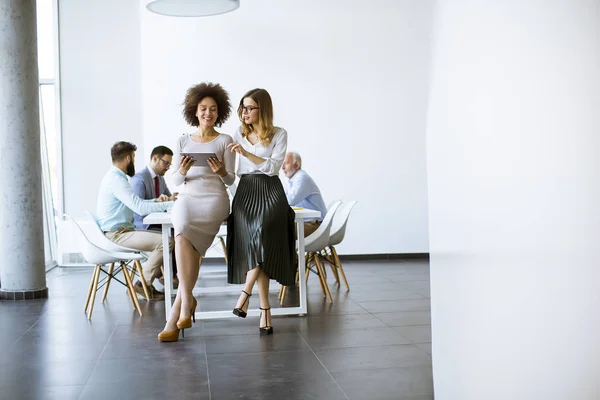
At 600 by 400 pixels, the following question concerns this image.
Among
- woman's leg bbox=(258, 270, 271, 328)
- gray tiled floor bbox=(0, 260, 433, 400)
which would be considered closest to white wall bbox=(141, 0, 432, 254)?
gray tiled floor bbox=(0, 260, 433, 400)

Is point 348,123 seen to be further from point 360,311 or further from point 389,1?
point 360,311

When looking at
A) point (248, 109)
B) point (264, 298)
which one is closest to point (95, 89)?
point (248, 109)

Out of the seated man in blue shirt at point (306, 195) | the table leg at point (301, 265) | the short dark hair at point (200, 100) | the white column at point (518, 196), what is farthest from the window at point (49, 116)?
the white column at point (518, 196)

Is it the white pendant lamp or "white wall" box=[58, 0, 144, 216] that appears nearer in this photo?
the white pendant lamp

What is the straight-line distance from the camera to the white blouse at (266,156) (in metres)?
5.40

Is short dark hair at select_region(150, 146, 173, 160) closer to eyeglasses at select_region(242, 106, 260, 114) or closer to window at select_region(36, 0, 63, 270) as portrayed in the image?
window at select_region(36, 0, 63, 270)

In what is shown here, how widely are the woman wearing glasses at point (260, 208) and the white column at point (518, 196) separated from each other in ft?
8.91

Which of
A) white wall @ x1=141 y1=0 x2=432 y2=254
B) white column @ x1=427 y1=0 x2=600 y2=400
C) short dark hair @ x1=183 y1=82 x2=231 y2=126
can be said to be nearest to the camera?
white column @ x1=427 y1=0 x2=600 y2=400

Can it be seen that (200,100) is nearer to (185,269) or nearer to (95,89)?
(185,269)

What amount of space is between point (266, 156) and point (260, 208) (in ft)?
1.25

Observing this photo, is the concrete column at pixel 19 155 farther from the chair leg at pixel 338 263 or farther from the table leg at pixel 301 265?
the chair leg at pixel 338 263

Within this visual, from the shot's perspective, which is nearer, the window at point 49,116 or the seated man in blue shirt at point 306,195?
the seated man in blue shirt at point 306,195

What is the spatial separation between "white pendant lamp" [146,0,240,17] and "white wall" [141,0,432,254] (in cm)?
311

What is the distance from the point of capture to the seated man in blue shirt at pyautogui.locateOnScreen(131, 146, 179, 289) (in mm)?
7770
